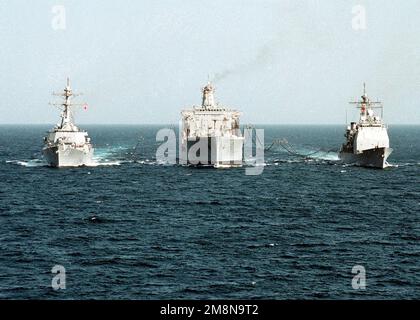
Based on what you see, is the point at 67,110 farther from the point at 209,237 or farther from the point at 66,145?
the point at 209,237

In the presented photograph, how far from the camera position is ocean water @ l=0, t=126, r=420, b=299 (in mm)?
30938

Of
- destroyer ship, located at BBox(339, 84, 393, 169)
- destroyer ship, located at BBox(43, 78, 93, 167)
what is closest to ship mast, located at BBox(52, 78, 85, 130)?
destroyer ship, located at BBox(43, 78, 93, 167)

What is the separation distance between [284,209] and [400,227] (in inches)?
487

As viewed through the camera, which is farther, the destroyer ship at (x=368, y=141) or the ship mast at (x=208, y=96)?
the ship mast at (x=208, y=96)

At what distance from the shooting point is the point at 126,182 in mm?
76562

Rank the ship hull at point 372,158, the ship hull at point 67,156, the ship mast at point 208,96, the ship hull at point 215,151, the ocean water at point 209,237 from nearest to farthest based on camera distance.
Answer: the ocean water at point 209,237, the ship hull at point 67,156, the ship hull at point 215,151, the ship hull at point 372,158, the ship mast at point 208,96

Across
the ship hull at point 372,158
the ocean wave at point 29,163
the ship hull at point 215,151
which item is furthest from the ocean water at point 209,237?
the ocean wave at point 29,163

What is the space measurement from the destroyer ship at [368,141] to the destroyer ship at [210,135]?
19583mm

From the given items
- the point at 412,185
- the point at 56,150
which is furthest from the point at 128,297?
the point at 56,150

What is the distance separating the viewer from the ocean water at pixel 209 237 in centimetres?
3094

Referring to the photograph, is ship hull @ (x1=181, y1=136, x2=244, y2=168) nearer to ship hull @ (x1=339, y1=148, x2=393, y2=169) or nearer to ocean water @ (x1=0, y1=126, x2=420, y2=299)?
ocean water @ (x1=0, y1=126, x2=420, y2=299)

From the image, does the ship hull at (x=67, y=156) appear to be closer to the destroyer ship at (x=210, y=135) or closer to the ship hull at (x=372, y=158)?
the destroyer ship at (x=210, y=135)

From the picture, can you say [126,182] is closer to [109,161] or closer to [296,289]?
[109,161]

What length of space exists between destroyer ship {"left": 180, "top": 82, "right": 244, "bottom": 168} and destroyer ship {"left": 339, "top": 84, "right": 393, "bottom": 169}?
19.6 m
